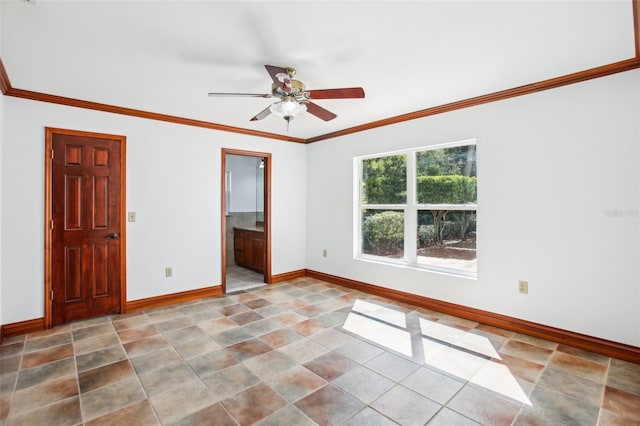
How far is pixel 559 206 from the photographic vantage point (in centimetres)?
280

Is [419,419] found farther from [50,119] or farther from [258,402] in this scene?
[50,119]

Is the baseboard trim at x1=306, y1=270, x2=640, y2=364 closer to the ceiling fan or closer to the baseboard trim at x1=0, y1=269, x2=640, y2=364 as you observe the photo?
the baseboard trim at x1=0, y1=269, x2=640, y2=364

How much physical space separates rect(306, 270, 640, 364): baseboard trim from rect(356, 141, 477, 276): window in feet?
1.35

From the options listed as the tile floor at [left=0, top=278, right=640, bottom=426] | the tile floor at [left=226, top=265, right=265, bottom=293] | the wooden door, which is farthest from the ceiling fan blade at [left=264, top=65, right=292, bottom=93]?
the tile floor at [left=226, top=265, right=265, bottom=293]

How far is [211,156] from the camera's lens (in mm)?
4336

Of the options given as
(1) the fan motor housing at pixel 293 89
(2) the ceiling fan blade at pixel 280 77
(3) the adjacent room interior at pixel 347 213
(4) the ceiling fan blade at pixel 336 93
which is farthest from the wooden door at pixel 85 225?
(4) the ceiling fan blade at pixel 336 93

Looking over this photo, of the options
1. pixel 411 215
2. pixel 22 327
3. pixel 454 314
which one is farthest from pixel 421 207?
pixel 22 327

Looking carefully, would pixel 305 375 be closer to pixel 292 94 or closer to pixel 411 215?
pixel 292 94

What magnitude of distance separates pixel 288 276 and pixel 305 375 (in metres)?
2.92

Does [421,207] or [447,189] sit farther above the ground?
[447,189]

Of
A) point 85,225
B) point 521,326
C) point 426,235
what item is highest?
point 85,225

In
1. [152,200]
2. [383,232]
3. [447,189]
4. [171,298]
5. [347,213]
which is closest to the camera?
[447,189]

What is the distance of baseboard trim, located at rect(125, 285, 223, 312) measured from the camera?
12.2 ft

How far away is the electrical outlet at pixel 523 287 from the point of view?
9.84 feet
